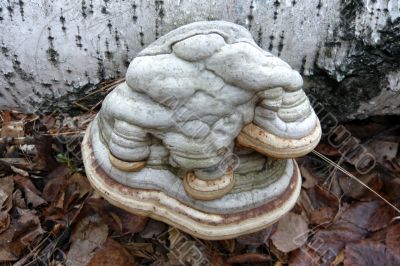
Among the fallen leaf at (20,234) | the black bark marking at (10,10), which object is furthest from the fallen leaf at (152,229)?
the black bark marking at (10,10)

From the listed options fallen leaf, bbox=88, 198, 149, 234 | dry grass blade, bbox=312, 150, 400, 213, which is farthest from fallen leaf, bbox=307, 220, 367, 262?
fallen leaf, bbox=88, 198, 149, 234

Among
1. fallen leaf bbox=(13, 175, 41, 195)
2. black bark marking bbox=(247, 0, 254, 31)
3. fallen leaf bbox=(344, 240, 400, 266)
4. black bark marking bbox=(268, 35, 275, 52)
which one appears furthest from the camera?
fallen leaf bbox=(13, 175, 41, 195)

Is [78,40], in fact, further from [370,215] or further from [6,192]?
[370,215]

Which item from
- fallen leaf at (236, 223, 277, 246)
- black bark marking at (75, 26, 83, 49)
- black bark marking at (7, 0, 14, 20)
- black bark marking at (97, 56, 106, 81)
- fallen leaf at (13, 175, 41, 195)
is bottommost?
fallen leaf at (13, 175, 41, 195)

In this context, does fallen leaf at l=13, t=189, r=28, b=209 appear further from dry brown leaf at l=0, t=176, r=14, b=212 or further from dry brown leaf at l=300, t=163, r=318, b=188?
dry brown leaf at l=300, t=163, r=318, b=188

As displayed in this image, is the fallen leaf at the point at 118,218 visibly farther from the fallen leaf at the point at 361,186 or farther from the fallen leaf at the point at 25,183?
the fallen leaf at the point at 361,186

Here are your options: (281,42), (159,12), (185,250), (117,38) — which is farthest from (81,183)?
(281,42)

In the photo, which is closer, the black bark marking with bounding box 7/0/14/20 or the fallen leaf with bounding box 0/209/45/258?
the black bark marking with bounding box 7/0/14/20
